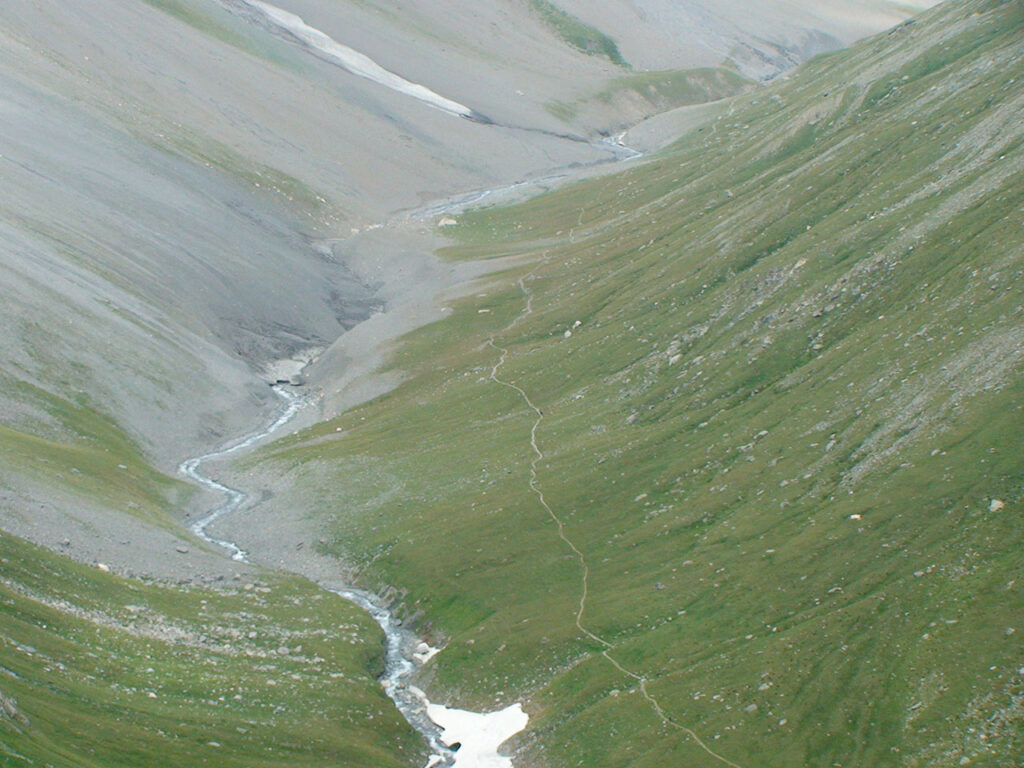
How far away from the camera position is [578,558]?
220 feet

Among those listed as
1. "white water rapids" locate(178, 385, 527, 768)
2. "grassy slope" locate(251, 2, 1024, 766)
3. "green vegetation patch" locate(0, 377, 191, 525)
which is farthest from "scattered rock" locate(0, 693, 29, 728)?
"green vegetation patch" locate(0, 377, 191, 525)

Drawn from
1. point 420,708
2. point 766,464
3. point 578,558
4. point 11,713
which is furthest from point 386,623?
point 11,713

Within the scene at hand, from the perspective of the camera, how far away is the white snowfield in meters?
52.2

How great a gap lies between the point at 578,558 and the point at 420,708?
42.3 ft

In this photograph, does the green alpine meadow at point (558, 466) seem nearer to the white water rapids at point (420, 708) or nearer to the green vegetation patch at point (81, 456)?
the white water rapids at point (420, 708)

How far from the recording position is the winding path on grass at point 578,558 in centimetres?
4856

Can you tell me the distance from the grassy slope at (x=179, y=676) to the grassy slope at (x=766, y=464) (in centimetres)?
565

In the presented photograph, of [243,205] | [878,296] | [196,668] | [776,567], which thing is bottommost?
[243,205]

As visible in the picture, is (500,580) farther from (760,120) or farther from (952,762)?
(760,120)

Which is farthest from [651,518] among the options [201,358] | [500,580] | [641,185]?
[641,185]

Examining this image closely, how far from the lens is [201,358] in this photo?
10950 centimetres

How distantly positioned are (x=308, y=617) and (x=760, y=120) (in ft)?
352

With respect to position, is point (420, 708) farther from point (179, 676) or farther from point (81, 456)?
point (81, 456)

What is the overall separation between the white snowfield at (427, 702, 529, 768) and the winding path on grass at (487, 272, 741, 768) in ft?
16.9
